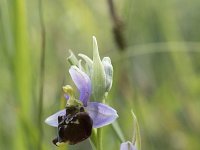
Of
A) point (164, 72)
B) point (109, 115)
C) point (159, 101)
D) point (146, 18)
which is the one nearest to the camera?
point (109, 115)

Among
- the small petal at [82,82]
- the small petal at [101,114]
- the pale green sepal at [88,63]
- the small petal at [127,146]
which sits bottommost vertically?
the small petal at [127,146]

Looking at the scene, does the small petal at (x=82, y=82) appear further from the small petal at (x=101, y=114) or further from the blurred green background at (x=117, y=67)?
the blurred green background at (x=117, y=67)

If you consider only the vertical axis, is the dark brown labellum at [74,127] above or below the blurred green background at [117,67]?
above

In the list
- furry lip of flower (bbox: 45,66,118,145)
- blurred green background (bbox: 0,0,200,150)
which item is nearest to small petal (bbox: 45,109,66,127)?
furry lip of flower (bbox: 45,66,118,145)

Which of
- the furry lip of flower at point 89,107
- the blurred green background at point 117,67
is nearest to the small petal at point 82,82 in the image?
the furry lip of flower at point 89,107

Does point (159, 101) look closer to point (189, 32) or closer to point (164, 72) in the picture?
point (164, 72)

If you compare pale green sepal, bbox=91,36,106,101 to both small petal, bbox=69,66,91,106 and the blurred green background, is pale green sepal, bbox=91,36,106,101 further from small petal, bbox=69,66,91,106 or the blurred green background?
the blurred green background

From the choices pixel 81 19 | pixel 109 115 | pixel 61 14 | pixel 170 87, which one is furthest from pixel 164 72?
pixel 109 115
